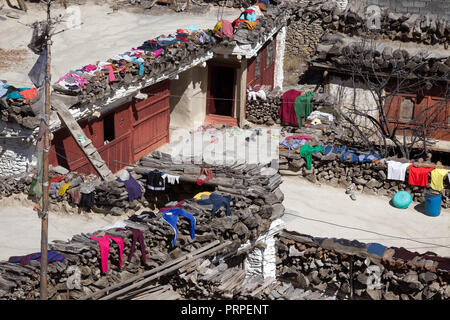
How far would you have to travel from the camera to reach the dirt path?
1861 cm

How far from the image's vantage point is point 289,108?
2683cm

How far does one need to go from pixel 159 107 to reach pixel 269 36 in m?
6.51

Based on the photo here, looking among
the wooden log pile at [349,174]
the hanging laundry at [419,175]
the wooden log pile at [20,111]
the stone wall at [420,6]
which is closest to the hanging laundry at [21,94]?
the wooden log pile at [20,111]

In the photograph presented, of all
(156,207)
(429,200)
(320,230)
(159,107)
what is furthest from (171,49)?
(429,200)

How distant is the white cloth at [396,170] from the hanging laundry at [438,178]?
2.70ft

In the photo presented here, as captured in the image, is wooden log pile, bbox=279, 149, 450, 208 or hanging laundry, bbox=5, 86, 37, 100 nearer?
hanging laundry, bbox=5, 86, 37, 100

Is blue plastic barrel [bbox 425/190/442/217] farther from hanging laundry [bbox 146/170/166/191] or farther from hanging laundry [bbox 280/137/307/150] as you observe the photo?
hanging laundry [bbox 146/170/166/191]

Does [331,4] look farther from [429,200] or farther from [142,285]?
[142,285]

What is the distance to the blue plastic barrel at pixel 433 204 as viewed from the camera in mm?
20000

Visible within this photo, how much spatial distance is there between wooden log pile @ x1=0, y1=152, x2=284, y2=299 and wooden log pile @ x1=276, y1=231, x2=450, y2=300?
112 centimetres

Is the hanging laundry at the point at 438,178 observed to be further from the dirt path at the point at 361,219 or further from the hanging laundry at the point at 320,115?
the hanging laundry at the point at 320,115

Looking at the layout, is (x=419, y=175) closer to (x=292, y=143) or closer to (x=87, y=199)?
(x=292, y=143)

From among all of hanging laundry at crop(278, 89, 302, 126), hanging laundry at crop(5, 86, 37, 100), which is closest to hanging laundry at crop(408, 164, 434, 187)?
hanging laundry at crop(278, 89, 302, 126)

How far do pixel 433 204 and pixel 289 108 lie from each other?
328 inches
